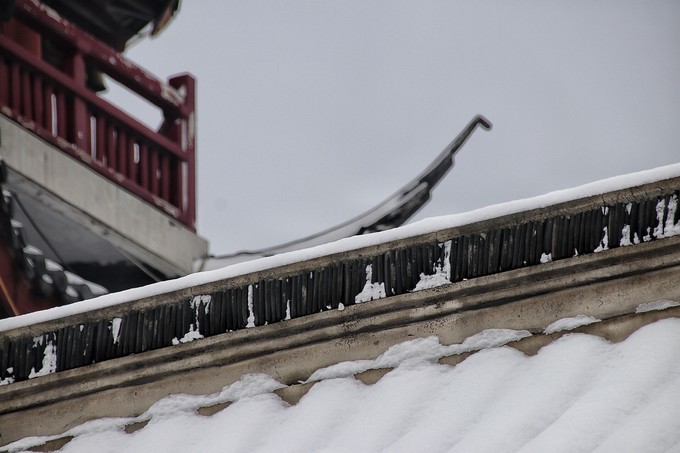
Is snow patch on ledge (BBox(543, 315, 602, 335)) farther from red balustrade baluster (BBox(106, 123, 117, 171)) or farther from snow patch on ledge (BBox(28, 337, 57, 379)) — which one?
red balustrade baluster (BBox(106, 123, 117, 171))

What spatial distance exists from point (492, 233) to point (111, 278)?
7.43 metres

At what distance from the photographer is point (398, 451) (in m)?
3.77

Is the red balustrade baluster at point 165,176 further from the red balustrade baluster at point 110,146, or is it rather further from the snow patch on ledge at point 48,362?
the snow patch on ledge at point 48,362

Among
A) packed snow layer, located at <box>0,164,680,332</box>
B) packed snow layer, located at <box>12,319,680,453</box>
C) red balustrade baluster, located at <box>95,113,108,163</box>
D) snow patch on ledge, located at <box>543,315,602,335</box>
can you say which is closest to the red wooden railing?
red balustrade baluster, located at <box>95,113,108,163</box>

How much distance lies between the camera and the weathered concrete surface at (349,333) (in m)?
4.00

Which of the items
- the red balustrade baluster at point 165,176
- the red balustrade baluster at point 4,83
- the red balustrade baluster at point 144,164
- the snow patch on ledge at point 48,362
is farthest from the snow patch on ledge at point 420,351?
the red balustrade baluster at point 165,176

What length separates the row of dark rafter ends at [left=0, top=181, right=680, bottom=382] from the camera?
4.03 meters

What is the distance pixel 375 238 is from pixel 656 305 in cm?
101

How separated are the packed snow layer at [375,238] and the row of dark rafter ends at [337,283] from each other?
0.19 ft

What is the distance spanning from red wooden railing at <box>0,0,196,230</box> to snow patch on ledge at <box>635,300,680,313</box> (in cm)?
670

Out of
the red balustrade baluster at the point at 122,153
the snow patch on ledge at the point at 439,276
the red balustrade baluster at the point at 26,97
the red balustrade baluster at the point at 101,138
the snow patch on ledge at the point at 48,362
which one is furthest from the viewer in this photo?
the red balustrade baluster at the point at 122,153

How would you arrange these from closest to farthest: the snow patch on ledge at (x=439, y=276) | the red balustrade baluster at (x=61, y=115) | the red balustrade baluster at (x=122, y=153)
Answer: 1. the snow patch on ledge at (x=439, y=276)
2. the red balustrade baluster at (x=61, y=115)
3. the red balustrade baluster at (x=122, y=153)

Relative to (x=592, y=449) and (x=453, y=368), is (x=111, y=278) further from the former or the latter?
(x=592, y=449)

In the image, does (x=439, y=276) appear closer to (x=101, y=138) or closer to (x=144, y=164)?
(x=101, y=138)
